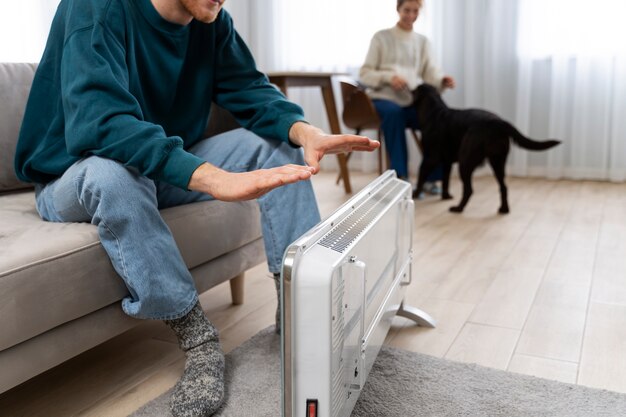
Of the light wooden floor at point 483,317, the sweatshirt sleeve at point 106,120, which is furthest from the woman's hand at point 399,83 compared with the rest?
the sweatshirt sleeve at point 106,120

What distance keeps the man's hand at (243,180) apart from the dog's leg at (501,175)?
1.97 metres

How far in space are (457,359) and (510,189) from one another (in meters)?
2.25

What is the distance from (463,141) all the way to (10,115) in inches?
76.6

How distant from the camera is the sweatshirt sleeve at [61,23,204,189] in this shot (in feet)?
3.16

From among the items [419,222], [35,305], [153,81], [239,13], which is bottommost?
[419,222]

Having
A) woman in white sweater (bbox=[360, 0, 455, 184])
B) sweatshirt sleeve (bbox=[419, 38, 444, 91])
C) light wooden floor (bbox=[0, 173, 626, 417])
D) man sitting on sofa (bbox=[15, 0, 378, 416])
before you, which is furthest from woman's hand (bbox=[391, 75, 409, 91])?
man sitting on sofa (bbox=[15, 0, 378, 416])

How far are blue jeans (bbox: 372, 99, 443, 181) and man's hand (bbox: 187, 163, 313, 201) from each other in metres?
2.34

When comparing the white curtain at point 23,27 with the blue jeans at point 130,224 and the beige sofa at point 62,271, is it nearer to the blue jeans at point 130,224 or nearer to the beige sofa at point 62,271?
the beige sofa at point 62,271

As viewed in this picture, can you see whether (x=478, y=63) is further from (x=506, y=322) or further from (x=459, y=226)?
(x=506, y=322)

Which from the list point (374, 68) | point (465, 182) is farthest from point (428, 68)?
point (465, 182)

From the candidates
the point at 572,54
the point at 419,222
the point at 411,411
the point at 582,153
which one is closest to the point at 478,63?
the point at 572,54

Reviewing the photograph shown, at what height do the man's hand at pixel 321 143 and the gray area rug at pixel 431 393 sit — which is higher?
the man's hand at pixel 321 143

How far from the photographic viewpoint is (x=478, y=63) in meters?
3.70

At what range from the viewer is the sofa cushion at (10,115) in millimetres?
1372
